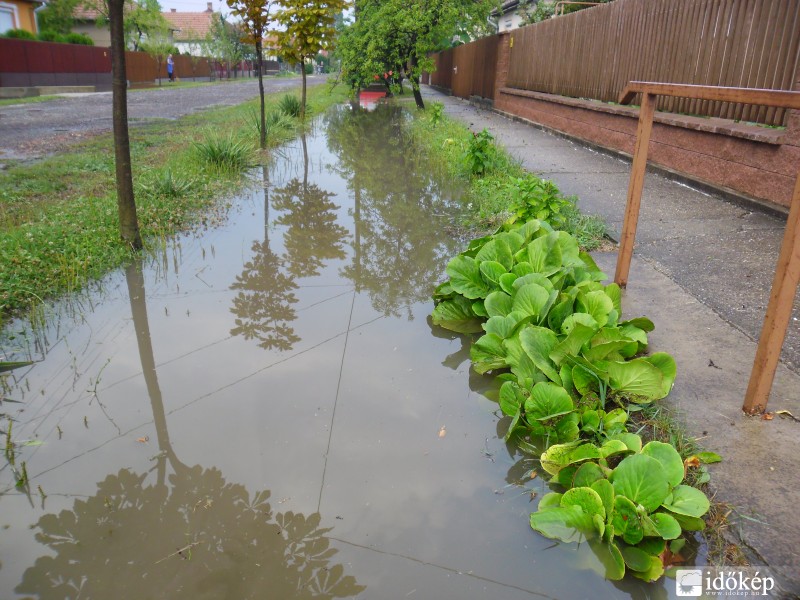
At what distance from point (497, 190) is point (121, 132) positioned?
391 centimetres

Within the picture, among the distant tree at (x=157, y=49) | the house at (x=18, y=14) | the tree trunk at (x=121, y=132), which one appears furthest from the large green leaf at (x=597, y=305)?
the distant tree at (x=157, y=49)

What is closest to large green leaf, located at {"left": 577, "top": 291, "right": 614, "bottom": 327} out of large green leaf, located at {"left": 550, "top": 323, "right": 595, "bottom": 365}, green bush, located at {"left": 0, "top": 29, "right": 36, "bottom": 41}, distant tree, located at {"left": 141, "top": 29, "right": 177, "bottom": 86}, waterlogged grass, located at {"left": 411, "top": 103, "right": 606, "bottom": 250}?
large green leaf, located at {"left": 550, "top": 323, "right": 595, "bottom": 365}

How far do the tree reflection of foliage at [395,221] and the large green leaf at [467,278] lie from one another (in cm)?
49

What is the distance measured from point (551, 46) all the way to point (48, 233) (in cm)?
1165

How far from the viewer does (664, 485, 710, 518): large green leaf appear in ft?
7.15

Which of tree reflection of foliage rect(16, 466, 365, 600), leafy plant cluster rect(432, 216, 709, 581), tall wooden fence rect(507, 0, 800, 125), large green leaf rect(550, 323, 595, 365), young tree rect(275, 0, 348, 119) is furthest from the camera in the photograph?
young tree rect(275, 0, 348, 119)

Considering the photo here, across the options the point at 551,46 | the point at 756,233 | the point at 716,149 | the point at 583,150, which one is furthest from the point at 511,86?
the point at 756,233

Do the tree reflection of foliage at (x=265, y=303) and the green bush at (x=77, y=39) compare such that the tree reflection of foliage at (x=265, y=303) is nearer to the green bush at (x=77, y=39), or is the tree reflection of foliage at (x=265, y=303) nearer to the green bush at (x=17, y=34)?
the green bush at (x=17, y=34)

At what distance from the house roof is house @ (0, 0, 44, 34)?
32.6 m

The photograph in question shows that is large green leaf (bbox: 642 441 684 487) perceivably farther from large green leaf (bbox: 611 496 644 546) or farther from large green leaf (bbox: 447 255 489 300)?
large green leaf (bbox: 447 255 489 300)

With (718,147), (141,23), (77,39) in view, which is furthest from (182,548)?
(141,23)

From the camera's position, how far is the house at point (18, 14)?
32375 millimetres

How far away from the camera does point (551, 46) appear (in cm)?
1391

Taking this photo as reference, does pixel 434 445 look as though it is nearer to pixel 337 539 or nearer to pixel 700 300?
pixel 337 539
